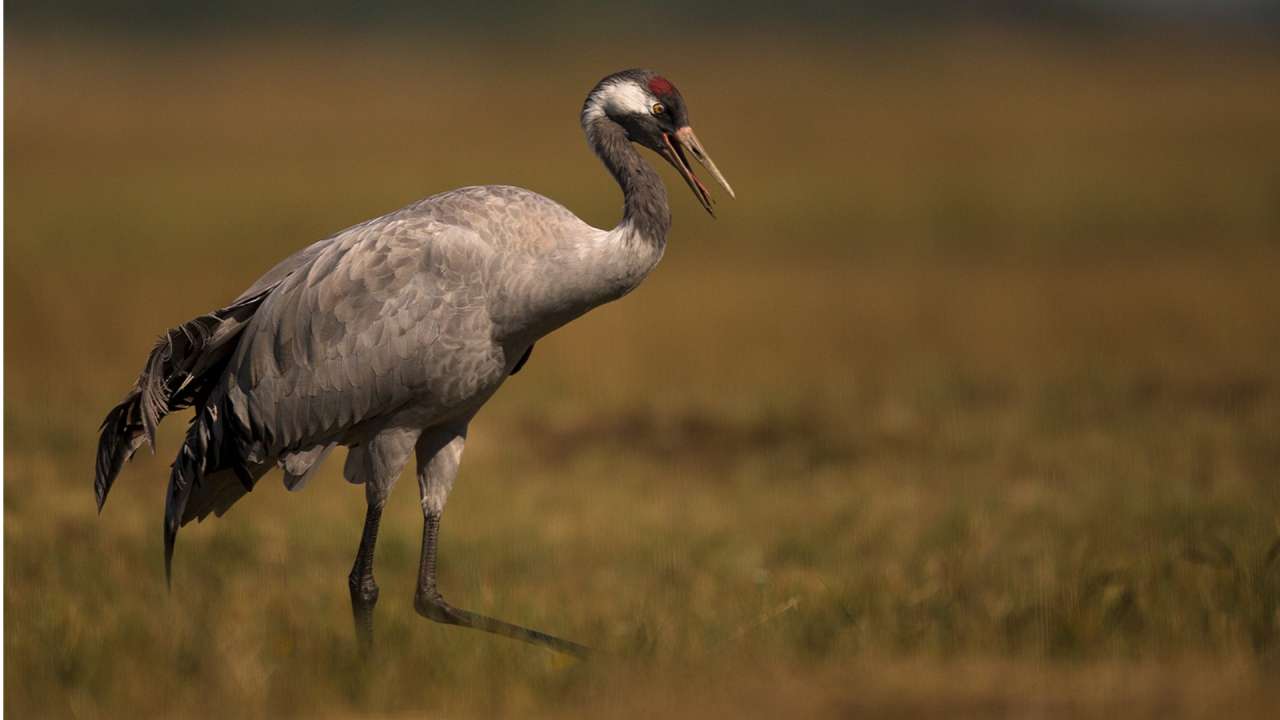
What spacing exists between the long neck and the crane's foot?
139 cm

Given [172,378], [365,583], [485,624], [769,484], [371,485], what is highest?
[172,378]

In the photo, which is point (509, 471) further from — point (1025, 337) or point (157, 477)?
point (1025, 337)

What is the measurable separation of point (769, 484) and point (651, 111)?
3.89m

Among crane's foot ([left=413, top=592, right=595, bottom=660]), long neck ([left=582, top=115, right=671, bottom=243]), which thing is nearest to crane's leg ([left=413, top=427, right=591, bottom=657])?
crane's foot ([left=413, top=592, right=595, bottom=660])

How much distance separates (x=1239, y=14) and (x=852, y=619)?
82.5 metres

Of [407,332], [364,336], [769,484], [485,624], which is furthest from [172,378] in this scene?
[769,484]

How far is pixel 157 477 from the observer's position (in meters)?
10.2

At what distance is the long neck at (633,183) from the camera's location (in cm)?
586

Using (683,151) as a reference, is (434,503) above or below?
below

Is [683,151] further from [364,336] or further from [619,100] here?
[364,336]

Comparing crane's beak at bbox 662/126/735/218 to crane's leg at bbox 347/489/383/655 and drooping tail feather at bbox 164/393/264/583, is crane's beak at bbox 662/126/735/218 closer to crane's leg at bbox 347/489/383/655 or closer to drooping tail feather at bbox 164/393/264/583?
crane's leg at bbox 347/489/383/655

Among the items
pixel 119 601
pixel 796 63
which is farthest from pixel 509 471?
pixel 796 63

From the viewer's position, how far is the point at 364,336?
19.8 ft

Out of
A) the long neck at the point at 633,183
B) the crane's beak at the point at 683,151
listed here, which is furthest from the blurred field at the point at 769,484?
the crane's beak at the point at 683,151
